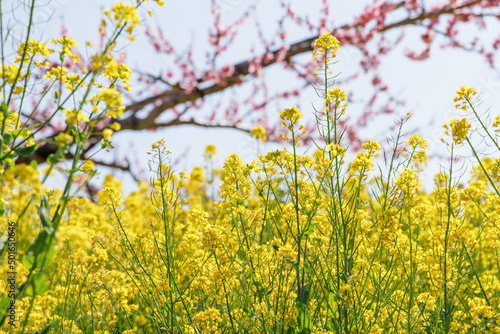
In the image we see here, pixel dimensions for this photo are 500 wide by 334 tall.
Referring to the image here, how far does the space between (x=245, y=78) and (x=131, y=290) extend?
461cm

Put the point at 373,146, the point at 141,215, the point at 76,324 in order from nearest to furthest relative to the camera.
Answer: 1. the point at 373,146
2. the point at 76,324
3. the point at 141,215

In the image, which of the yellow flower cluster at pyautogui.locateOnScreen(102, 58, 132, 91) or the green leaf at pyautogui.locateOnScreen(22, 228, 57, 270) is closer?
the green leaf at pyautogui.locateOnScreen(22, 228, 57, 270)

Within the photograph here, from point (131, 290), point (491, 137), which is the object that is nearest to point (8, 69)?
point (131, 290)

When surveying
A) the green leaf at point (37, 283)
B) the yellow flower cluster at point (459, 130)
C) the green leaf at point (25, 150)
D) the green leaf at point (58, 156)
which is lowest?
the green leaf at point (37, 283)

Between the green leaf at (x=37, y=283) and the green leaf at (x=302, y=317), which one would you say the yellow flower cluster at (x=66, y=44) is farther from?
the green leaf at (x=302, y=317)

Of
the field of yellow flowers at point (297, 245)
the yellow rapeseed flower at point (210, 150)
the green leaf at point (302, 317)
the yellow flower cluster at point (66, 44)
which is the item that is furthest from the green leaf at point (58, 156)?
the yellow rapeseed flower at point (210, 150)

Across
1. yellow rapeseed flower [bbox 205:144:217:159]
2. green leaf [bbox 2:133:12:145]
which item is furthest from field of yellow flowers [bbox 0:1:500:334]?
yellow rapeseed flower [bbox 205:144:217:159]

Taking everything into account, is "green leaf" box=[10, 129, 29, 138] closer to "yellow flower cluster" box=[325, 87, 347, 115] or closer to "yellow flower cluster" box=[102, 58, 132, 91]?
"yellow flower cluster" box=[102, 58, 132, 91]

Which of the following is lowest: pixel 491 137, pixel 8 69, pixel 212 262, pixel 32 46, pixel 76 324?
pixel 76 324

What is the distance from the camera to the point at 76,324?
8.20ft

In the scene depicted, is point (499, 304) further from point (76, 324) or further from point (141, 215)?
point (141, 215)

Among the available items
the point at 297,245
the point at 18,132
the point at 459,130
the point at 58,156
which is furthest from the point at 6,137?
the point at 459,130

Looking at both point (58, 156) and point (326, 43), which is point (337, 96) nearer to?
point (326, 43)

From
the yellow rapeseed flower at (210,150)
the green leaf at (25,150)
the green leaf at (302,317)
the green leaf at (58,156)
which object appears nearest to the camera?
the green leaf at (58,156)
